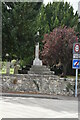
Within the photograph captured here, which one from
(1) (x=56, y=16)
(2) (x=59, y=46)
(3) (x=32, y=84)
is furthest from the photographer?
(1) (x=56, y=16)

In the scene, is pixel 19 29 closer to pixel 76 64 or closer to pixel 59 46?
pixel 76 64

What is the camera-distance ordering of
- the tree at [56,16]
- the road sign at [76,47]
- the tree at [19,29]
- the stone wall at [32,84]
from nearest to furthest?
the road sign at [76,47] → the stone wall at [32,84] → the tree at [19,29] → the tree at [56,16]

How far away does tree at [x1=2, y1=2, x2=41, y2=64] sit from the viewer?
18.4m

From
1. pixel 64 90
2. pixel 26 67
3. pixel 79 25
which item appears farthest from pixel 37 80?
pixel 79 25

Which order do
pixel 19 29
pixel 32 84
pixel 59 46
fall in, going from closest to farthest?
pixel 32 84
pixel 19 29
pixel 59 46

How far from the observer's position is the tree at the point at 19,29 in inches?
723

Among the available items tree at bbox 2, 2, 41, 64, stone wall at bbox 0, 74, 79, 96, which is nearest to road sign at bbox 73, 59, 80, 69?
stone wall at bbox 0, 74, 79, 96

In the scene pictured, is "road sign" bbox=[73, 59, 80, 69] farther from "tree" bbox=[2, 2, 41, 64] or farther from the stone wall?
"tree" bbox=[2, 2, 41, 64]

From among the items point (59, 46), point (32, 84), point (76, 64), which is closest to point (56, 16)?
point (59, 46)

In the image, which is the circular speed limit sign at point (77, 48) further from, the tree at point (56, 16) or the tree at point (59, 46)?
the tree at point (56, 16)

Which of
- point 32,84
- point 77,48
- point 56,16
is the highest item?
point 56,16

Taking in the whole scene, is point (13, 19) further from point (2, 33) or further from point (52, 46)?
point (52, 46)

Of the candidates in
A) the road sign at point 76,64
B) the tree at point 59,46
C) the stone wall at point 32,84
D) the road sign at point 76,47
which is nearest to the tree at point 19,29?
the stone wall at point 32,84

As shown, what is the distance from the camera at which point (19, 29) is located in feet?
61.2
